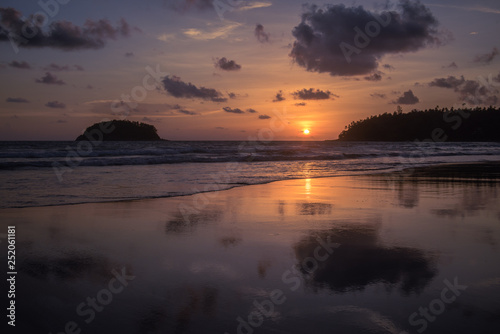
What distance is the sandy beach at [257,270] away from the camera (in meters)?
3.35

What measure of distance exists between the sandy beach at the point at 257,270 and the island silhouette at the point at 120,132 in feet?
367

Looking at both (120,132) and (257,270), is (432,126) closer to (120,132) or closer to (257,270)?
(120,132)

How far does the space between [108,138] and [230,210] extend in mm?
114257

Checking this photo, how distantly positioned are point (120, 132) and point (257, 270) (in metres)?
118

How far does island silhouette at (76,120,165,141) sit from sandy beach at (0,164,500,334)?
367 feet

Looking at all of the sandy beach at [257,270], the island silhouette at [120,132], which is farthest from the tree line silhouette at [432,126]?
the sandy beach at [257,270]

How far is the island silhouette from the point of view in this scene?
114062 mm

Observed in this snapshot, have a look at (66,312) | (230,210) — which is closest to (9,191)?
(230,210)

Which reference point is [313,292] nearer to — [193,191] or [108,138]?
[193,191]

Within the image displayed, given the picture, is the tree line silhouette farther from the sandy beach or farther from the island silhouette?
the sandy beach

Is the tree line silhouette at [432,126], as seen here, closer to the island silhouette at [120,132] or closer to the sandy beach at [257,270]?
the island silhouette at [120,132]

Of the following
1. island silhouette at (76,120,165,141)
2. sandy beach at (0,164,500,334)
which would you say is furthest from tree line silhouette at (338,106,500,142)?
sandy beach at (0,164,500,334)

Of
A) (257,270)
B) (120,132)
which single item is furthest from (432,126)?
(257,270)

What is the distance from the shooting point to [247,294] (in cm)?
383
